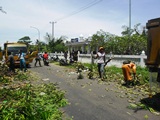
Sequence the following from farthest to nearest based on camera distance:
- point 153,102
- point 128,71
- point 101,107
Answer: point 128,71 → point 153,102 → point 101,107

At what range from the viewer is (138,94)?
31.2 feet

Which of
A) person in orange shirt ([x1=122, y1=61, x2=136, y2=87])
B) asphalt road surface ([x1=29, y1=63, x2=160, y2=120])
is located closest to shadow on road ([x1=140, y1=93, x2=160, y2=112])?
asphalt road surface ([x1=29, y1=63, x2=160, y2=120])

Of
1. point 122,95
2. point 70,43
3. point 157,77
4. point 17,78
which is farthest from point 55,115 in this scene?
point 70,43

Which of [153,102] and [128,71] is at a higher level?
[128,71]

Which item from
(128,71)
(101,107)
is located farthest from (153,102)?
(128,71)

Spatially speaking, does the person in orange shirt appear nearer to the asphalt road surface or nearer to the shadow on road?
the asphalt road surface

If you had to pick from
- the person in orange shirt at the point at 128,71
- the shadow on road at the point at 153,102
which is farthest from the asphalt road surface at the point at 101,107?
the person in orange shirt at the point at 128,71

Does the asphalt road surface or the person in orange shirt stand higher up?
the person in orange shirt

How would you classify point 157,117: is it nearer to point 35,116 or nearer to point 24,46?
point 35,116

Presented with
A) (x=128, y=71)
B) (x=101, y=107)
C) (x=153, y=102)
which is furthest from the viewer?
(x=128, y=71)

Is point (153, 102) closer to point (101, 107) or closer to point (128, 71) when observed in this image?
point (101, 107)

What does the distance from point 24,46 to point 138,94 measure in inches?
634

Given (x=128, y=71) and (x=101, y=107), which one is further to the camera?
(x=128, y=71)

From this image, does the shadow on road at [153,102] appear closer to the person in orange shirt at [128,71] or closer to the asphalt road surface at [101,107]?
the asphalt road surface at [101,107]
